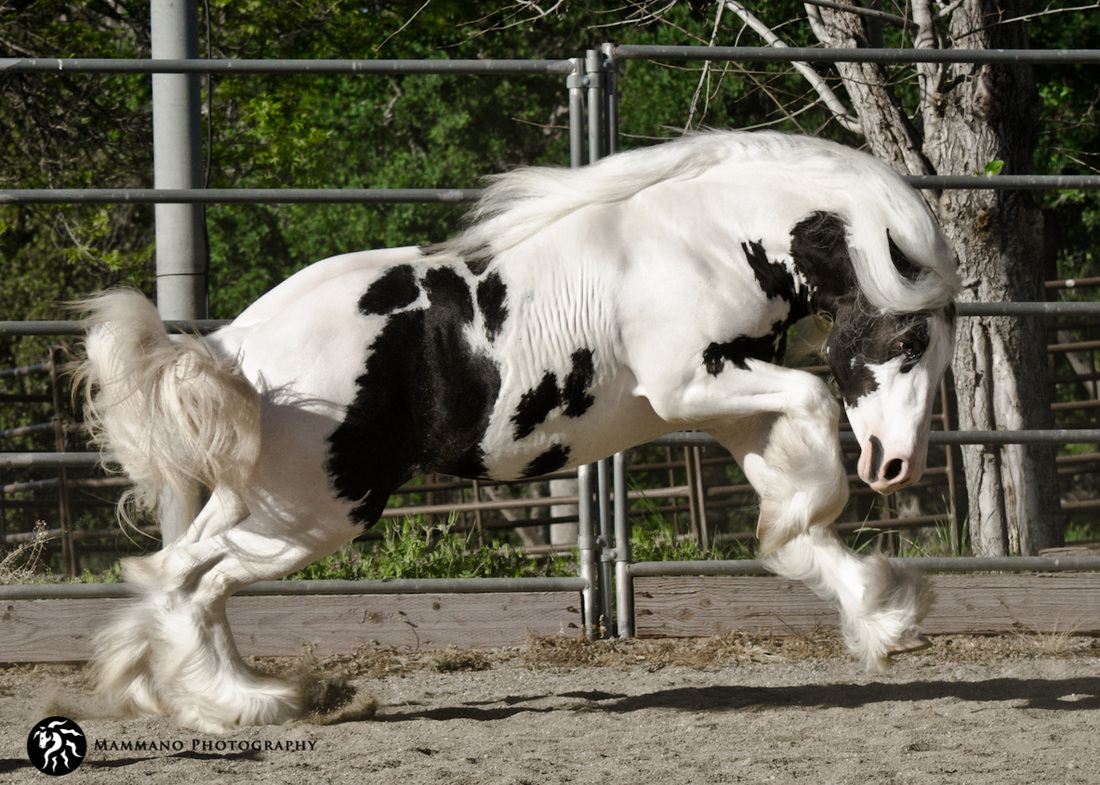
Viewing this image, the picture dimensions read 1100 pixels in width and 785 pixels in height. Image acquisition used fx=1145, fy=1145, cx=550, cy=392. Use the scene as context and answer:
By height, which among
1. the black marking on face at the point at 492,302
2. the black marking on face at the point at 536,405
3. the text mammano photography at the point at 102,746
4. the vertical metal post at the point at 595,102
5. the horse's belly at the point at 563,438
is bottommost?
the text mammano photography at the point at 102,746

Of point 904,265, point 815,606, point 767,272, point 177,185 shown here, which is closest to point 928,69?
point 815,606

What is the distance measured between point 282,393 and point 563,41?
10.4 m

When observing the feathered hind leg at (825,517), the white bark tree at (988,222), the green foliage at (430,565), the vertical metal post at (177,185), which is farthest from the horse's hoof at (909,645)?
the white bark tree at (988,222)

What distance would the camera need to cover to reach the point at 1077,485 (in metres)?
12.6

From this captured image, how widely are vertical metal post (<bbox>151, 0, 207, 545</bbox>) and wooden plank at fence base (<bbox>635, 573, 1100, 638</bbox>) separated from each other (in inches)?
63.1

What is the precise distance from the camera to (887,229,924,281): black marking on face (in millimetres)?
2652

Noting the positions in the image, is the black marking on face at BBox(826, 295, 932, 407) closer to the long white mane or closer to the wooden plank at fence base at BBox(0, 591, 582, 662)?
the long white mane

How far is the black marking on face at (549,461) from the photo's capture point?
107 inches

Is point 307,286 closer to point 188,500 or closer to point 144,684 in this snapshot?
point 188,500

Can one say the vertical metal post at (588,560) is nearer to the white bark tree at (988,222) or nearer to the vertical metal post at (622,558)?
the vertical metal post at (622,558)

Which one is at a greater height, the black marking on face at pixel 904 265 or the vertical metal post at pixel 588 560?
the black marking on face at pixel 904 265

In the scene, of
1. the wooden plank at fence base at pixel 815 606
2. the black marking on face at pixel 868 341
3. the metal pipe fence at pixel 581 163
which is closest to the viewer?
the black marking on face at pixel 868 341

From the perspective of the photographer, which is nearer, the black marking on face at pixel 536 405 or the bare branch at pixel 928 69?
the black marking on face at pixel 536 405

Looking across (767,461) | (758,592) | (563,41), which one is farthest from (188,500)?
(563,41)
